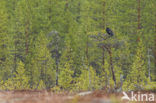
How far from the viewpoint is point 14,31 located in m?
28.8

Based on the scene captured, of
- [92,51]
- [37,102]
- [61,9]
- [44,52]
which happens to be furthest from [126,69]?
[37,102]

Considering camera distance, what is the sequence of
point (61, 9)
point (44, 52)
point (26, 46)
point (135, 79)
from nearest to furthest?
point (135, 79) < point (44, 52) < point (26, 46) < point (61, 9)

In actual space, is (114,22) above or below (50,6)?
below

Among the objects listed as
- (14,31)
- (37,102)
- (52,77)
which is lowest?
(52,77)

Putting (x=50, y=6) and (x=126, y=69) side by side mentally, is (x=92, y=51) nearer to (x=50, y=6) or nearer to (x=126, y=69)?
(x=126, y=69)

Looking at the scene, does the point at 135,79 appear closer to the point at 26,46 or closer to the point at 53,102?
the point at 26,46

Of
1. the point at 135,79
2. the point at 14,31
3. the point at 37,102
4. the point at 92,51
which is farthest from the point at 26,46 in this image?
the point at 37,102

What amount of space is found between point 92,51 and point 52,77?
6275 millimetres

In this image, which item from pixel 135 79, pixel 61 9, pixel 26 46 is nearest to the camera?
pixel 135 79

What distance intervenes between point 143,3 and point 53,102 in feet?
83.3

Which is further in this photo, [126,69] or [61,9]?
[61,9]

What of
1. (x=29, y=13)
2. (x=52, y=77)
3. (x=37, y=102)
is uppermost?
(x=29, y=13)

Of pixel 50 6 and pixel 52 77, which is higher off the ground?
pixel 50 6

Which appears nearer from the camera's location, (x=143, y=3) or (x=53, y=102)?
(x=53, y=102)
